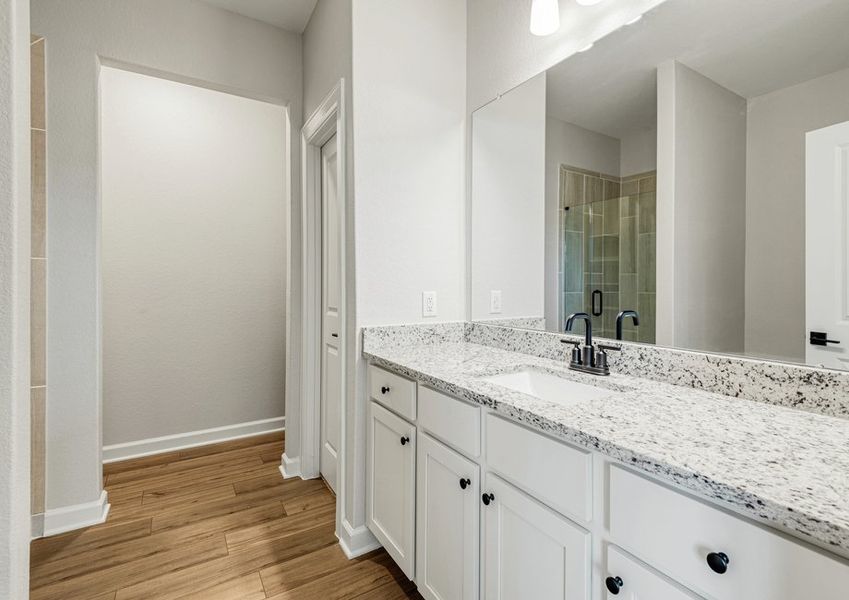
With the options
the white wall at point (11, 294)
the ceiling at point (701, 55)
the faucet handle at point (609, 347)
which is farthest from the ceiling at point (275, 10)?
the faucet handle at point (609, 347)

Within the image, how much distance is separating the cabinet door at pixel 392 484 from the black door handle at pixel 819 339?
1137mm

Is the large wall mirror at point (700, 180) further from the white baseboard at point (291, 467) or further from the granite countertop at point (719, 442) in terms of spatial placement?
the white baseboard at point (291, 467)

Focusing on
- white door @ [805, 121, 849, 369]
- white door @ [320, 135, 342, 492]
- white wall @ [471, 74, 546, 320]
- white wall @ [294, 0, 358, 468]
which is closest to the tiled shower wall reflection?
white wall @ [471, 74, 546, 320]

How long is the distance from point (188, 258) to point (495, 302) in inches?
91.2

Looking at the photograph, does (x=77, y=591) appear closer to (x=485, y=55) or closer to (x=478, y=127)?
(x=478, y=127)

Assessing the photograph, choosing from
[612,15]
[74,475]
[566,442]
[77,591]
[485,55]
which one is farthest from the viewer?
[74,475]

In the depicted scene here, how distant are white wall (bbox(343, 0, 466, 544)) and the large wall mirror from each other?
0.38m

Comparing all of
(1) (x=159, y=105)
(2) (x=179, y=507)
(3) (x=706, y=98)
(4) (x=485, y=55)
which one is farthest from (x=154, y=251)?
(3) (x=706, y=98)

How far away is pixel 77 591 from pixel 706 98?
2833 mm

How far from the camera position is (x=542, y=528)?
3.03ft

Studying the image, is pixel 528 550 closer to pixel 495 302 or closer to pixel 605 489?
pixel 605 489

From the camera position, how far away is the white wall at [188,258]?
271 cm

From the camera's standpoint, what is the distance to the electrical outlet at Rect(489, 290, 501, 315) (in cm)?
192

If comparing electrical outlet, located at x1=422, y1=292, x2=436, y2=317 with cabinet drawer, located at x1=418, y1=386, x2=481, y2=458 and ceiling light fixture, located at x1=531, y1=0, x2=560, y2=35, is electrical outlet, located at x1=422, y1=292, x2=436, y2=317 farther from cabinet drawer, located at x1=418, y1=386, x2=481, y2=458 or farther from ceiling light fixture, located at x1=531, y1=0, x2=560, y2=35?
ceiling light fixture, located at x1=531, y1=0, x2=560, y2=35
